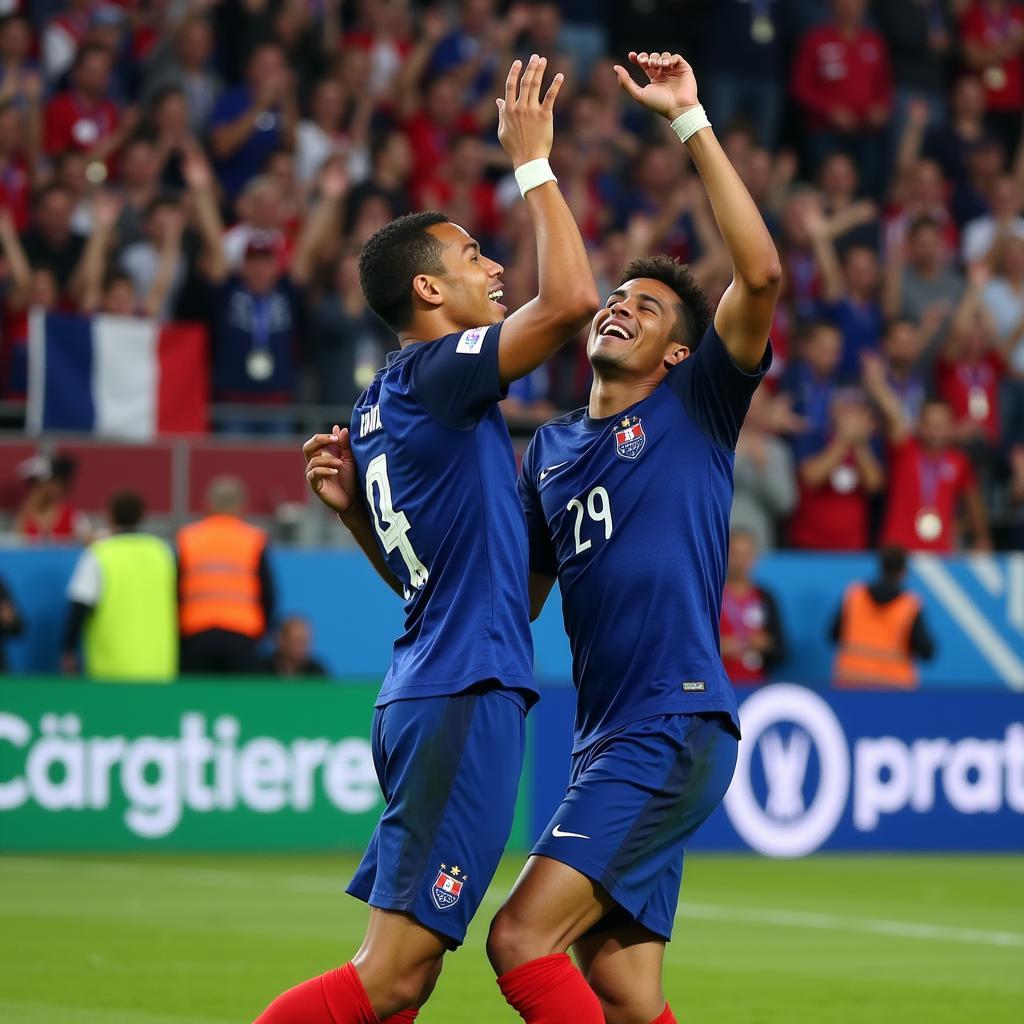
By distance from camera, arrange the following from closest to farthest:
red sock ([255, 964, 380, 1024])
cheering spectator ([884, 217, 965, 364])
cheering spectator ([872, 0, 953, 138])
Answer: red sock ([255, 964, 380, 1024])
cheering spectator ([884, 217, 965, 364])
cheering spectator ([872, 0, 953, 138])

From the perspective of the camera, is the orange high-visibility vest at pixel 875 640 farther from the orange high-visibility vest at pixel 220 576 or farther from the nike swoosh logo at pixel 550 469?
the nike swoosh logo at pixel 550 469

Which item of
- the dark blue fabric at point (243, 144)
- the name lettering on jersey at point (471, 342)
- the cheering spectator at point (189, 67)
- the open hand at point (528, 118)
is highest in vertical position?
the cheering spectator at point (189, 67)

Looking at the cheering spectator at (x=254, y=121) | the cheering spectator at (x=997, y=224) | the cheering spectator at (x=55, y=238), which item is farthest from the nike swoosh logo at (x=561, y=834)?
the cheering spectator at (x=997, y=224)

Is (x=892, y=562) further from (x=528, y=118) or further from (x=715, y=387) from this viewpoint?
(x=528, y=118)

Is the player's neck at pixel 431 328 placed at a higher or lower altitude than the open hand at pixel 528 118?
lower

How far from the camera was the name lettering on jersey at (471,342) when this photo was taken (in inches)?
194

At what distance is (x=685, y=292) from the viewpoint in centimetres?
575

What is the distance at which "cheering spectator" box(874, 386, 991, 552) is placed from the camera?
53.8 feet

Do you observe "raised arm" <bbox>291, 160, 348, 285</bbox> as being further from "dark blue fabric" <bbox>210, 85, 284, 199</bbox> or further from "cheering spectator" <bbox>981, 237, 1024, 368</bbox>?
"cheering spectator" <bbox>981, 237, 1024, 368</bbox>

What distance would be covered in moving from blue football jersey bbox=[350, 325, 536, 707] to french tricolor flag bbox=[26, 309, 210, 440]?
965cm

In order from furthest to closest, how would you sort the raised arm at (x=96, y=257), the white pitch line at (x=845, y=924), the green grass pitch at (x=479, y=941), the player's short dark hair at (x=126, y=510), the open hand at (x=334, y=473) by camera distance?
the raised arm at (x=96, y=257) < the player's short dark hair at (x=126, y=510) < the white pitch line at (x=845, y=924) < the green grass pitch at (x=479, y=941) < the open hand at (x=334, y=473)

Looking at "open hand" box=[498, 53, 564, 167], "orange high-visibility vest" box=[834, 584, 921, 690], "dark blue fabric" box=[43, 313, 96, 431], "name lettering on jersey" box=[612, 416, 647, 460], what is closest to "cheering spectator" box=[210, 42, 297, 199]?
"dark blue fabric" box=[43, 313, 96, 431]

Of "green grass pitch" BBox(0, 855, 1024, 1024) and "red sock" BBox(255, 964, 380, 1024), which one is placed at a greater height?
"red sock" BBox(255, 964, 380, 1024)

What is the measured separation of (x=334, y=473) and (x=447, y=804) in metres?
0.97
